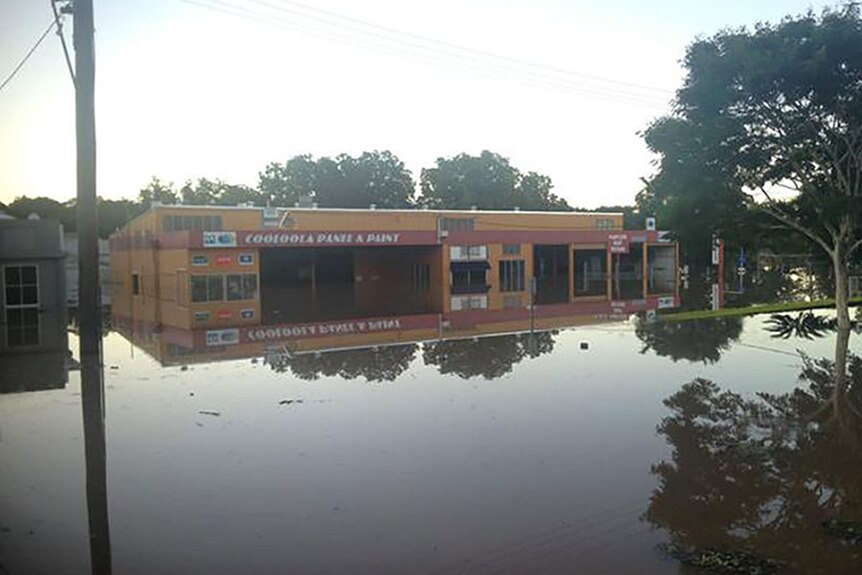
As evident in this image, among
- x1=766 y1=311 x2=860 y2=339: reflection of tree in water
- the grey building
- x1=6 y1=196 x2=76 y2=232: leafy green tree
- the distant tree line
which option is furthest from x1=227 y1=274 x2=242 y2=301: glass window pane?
the distant tree line

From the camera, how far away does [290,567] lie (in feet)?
20.2

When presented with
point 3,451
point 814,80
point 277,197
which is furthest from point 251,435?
point 277,197

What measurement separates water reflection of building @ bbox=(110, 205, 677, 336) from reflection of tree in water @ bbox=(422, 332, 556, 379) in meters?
8.92

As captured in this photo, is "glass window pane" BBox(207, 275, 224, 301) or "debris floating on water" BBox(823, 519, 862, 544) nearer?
"debris floating on water" BBox(823, 519, 862, 544)

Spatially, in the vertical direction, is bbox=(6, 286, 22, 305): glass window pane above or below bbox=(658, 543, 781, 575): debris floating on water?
above

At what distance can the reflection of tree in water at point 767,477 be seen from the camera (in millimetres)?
6559

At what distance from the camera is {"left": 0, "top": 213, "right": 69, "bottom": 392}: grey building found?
1636cm

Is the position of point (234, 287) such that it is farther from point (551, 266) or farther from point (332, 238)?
point (551, 266)

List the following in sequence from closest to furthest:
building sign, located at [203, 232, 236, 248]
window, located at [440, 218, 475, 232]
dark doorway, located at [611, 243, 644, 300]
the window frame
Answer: the window frame → building sign, located at [203, 232, 236, 248] → window, located at [440, 218, 475, 232] → dark doorway, located at [611, 243, 644, 300]

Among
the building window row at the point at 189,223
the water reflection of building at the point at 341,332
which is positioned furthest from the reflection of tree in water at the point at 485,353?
the building window row at the point at 189,223

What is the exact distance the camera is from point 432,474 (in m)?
8.66

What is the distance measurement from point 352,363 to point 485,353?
3325mm

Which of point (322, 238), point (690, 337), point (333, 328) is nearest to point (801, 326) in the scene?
point (690, 337)

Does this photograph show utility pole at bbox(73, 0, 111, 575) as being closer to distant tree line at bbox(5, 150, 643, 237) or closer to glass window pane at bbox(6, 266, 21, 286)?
glass window pane at bbox(6, 266, 21, 286)
